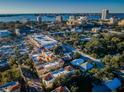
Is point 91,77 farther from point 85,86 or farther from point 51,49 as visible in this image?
point 51,49

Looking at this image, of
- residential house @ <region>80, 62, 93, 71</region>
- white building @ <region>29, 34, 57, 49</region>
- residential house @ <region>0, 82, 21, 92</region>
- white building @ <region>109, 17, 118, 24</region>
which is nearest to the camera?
residential house @ <region>0, 82, 21, 92</region>

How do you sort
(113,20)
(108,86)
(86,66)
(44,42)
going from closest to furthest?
(108,86), (86,66), (44,42), (113,20)

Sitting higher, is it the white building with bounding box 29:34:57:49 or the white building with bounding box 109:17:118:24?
the white building with bounding box 109:17:118:24

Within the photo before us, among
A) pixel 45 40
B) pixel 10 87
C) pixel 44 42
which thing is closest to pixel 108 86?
pixel 10 87

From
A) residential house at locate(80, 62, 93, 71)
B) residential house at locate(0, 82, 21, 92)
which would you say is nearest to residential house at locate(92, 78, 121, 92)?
residential house at locate(80, 62, 93, 71)

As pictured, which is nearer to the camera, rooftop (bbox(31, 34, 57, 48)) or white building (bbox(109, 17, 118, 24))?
rooftop (bbox(31, 34, 57, 48))

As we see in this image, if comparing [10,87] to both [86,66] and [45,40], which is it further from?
[45,40]

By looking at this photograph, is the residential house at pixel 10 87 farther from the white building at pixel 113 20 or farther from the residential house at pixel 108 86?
the white building at pixel 113 20

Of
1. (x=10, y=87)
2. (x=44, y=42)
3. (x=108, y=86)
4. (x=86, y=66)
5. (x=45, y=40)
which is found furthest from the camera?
(x=45, y=40)

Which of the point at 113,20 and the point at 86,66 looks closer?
the point at 86,66

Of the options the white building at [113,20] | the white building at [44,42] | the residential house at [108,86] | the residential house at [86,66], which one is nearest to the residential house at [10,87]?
the residential house at [108,86]

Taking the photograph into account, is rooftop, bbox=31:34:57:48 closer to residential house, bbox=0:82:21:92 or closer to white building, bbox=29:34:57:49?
white building, bbox=29:34:57:49
